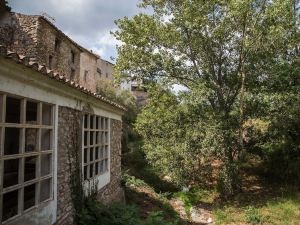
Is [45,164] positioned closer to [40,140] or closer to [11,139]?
[40,140]

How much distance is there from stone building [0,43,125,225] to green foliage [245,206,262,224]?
7682 millimetres

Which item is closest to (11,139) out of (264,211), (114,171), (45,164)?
(45,164)

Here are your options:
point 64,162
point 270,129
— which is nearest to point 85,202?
point 64,162

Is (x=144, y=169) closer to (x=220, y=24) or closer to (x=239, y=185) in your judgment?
(x=239, y=185)

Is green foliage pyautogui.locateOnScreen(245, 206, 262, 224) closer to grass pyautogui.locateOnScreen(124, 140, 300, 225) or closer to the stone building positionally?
grass pyautogui.locateOnScreen(124, 140, 300, 225)

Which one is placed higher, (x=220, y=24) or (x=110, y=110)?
(x=220, y=24)

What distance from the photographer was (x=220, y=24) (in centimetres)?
1758

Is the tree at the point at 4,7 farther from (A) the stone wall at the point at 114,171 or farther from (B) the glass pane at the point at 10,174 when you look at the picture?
(B) the glass pane at the point at 10,174

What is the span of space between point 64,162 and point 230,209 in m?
10.9

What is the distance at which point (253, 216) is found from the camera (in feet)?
50.0

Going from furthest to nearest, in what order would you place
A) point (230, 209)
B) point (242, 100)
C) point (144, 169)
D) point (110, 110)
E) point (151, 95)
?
point (144, 169), point (151, 95), point (242, 100), point (230, 209), point (110, 110)

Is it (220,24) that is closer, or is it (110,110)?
(110,110)

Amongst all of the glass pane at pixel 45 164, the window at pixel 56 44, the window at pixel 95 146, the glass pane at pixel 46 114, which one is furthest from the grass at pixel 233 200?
the window at pixel 56 44

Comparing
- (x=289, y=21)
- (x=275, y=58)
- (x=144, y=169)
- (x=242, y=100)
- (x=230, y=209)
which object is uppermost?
(x=289, y=21)
